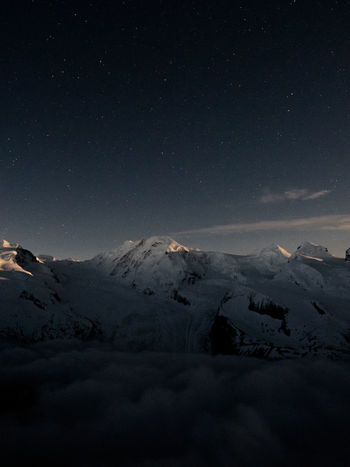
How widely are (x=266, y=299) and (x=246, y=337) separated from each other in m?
5.57

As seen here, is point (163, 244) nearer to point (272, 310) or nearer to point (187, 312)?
point (187, 312)

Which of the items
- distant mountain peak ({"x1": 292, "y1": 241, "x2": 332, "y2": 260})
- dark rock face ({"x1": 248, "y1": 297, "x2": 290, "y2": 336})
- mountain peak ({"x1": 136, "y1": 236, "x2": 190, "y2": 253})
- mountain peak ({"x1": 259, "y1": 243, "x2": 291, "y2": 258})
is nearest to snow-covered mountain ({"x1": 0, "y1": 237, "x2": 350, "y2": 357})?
dark rock face ({"x1": 248, "y1": 297, "x2": 290, "y2": 336})

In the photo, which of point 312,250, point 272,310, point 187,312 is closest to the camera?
point 272,310

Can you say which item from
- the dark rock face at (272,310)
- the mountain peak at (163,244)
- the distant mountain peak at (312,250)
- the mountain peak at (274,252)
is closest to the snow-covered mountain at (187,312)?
the dark rock face at (272,310)

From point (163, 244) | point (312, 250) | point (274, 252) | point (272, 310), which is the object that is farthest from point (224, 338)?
point (312, 250)

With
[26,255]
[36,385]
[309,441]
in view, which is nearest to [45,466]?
[309,441]

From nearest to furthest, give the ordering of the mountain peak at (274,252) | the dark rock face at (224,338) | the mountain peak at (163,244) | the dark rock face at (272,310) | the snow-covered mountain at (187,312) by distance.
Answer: the snow-covered mountain at (187,312)
the dark rock face at (272,310)
the dark rock face at (224,338)
the mountain peak at (163,244)
the mountain peak at (274,252)

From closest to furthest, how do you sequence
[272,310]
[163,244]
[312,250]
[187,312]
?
1. [272,310]
2. [187,312]
3. [163,244]
4. [312,250]

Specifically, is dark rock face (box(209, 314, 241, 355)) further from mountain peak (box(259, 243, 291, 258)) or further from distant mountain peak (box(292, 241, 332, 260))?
distant mountain peak (box(292, 241, 332, 260))

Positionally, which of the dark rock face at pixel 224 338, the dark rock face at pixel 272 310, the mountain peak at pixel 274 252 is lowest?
the dark rock face at pixel 224 338

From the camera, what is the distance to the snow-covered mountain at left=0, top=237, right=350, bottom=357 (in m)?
20.9

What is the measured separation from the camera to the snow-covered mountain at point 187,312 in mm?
20875

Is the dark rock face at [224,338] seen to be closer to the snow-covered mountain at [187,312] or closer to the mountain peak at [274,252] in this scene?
the snow-covered mountain at [187,312]

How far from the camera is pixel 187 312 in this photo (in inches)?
1708
